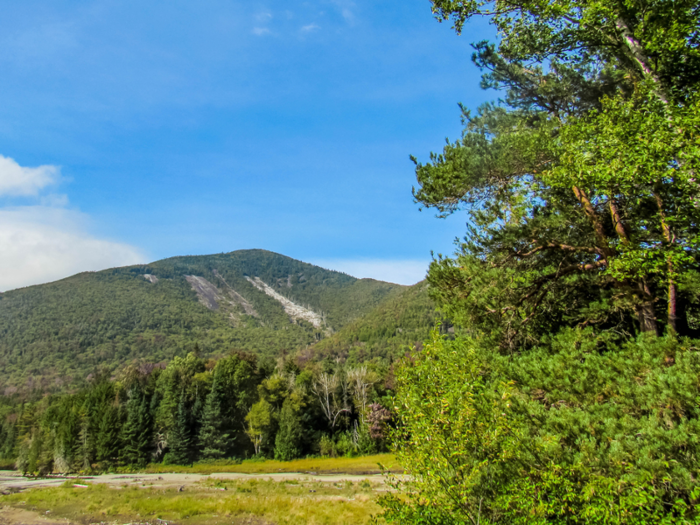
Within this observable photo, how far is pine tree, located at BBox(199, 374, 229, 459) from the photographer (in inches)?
2176

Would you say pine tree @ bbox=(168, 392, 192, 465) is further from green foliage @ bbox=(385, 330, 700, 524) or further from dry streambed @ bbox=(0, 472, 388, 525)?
green foliage @ bbox=(385, 330, 700, 524)

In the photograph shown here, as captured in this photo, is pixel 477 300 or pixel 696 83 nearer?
pixel 696 83

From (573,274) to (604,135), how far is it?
183 inches

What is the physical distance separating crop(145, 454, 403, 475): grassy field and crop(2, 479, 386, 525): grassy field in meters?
14.9

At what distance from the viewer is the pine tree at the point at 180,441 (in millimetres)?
54000

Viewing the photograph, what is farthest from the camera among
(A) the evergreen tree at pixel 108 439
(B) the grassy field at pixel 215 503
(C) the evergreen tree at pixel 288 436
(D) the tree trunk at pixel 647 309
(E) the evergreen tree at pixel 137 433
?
(C) the evergreen tree at pixel 288 436

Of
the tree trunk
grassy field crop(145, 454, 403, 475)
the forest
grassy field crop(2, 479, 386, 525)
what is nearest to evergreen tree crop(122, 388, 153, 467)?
grassy field crop(145, 454, 403, 475)

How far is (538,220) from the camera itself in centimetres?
997

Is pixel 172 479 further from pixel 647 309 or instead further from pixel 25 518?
pixel 647 309

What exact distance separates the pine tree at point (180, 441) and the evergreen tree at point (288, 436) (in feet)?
42.3

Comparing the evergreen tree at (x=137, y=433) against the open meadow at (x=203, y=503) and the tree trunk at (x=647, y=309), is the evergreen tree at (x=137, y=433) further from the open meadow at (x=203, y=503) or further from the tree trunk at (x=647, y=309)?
the tree trunk at (x=647, y=309)

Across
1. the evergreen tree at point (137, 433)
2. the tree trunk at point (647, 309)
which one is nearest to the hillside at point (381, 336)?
the evergreen tree at point (137, 433)

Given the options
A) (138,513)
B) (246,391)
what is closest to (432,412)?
(138,513)

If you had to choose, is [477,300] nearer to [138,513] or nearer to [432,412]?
[432,412]
